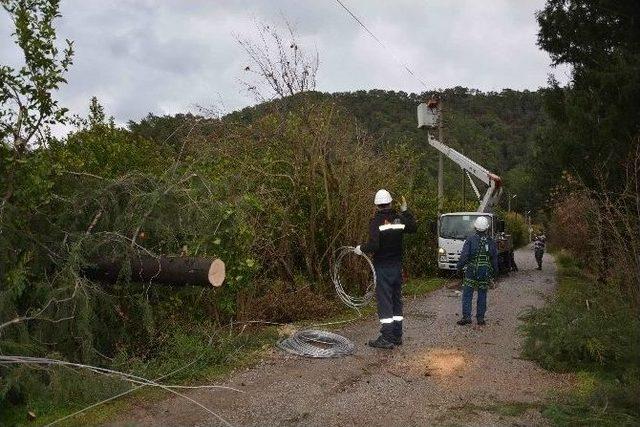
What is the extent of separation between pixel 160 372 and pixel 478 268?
16.5 feet

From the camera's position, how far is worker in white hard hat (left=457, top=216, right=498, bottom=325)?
28.2ft

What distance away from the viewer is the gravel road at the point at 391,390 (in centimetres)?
470

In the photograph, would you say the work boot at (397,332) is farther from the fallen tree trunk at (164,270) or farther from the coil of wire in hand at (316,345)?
the fallen tree trunk at (164,270)

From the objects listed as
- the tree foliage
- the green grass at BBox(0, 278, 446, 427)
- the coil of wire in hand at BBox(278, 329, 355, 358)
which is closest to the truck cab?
the tree foliage

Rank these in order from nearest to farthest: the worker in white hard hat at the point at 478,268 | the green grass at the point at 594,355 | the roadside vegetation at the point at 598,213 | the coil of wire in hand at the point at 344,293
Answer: the green grass at the point at 594,355 → the roadside vegetation at the point at 598,213 → the worker in white hard hat at the point at 478,268 → the coil of wire in hand at the point at 344,293

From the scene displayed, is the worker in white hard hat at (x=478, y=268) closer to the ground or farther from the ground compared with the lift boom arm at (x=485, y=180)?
closer to the ground

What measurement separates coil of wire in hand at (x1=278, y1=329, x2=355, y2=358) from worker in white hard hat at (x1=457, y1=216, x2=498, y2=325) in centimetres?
249

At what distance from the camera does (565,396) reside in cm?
516

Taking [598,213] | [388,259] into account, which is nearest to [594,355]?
[388,259]

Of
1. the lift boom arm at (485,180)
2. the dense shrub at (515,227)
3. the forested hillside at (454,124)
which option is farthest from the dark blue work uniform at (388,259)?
the dense shrub at (515,227)

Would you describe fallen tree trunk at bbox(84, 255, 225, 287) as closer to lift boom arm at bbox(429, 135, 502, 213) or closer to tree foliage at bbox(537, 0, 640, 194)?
tree foliage at bbox(537, 0, 640, 194)

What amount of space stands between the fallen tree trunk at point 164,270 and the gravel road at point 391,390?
43.8 inches

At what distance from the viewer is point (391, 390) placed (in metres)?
5.43

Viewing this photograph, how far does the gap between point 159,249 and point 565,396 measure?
14.8 ft
